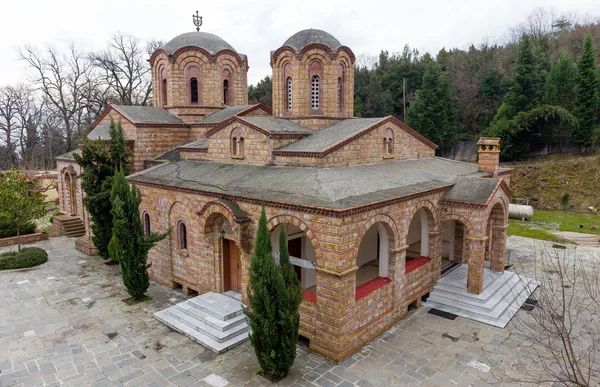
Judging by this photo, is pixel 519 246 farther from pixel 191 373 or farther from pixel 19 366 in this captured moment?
pixel 19 366

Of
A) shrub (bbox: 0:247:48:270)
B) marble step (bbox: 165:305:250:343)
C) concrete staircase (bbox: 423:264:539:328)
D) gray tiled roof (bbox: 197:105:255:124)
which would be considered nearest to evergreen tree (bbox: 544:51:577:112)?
concrete staircase (bbox: 423:264:539:328)

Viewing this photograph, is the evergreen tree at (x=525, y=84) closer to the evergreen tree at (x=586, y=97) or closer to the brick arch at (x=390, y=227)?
the evergreen tree at (x=586, y=97)

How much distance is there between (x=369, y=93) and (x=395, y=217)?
3122cm

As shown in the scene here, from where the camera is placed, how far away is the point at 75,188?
2111cm

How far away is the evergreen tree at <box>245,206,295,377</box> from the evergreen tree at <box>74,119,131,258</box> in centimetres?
921

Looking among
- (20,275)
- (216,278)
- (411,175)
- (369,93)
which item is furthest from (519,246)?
(369,93)

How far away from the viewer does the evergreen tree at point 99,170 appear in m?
14.8

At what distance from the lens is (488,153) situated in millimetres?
15477

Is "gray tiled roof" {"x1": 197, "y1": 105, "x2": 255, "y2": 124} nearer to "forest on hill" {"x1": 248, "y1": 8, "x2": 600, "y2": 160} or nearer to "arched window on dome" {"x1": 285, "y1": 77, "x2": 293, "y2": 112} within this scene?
"arched window on dome" {"x1": 285, "y1": 77, "x2": 293, "y2": 112}

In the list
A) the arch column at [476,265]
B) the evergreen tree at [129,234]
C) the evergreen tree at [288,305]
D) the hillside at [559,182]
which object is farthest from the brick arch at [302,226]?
the hillside at [559,182]

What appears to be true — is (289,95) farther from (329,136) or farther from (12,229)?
(12,229)

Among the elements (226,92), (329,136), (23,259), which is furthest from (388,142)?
(23,259)

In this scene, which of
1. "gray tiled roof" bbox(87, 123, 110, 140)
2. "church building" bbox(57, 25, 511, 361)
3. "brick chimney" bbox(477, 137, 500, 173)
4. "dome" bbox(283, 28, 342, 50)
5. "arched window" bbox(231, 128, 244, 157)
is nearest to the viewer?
"church building" bbox(57, 25, 511, 361)

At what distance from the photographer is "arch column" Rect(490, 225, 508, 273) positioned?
43.8 feet
